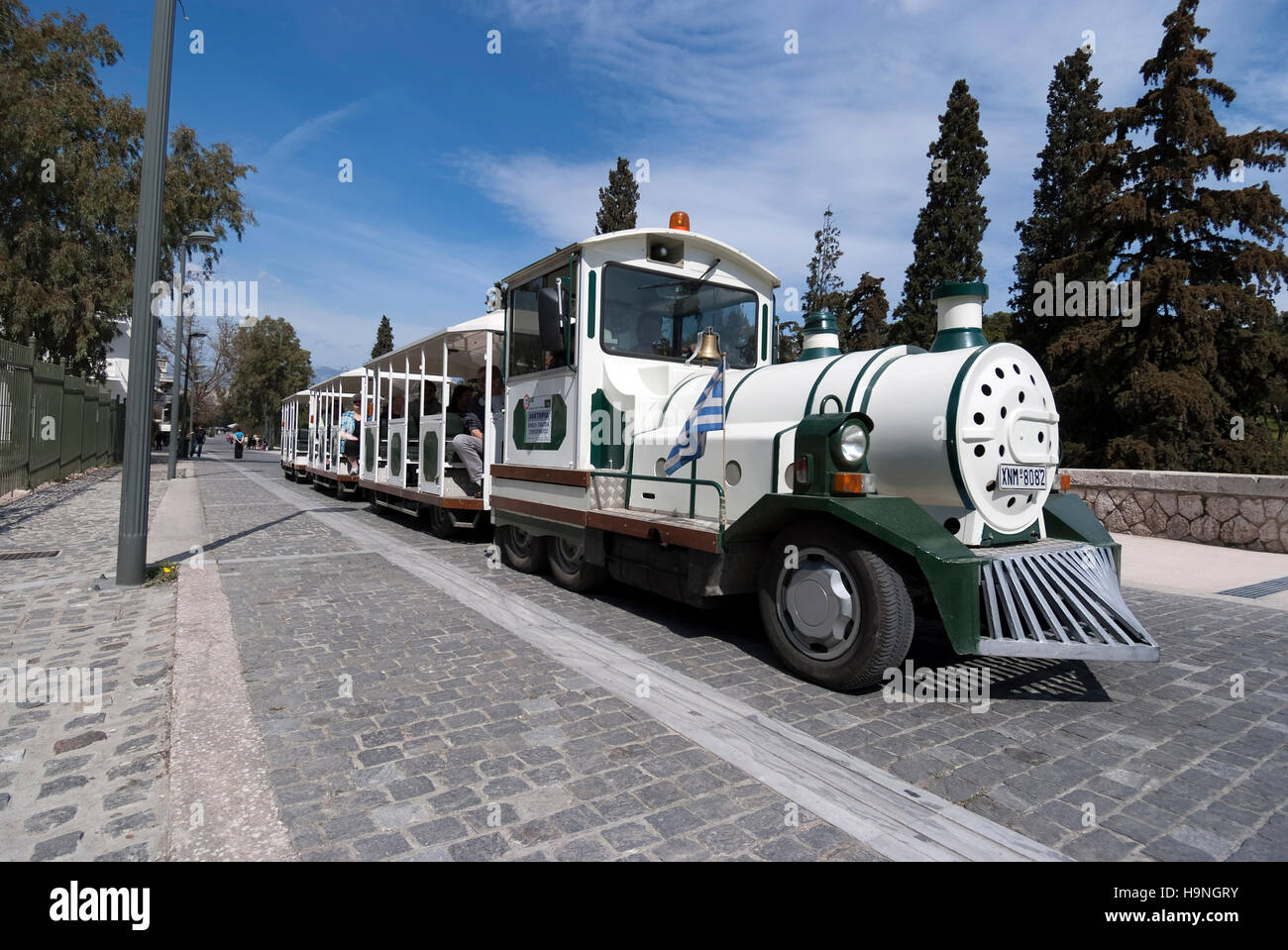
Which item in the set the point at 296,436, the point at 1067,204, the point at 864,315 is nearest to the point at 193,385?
the point at 296,436

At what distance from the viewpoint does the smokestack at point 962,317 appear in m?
4.07

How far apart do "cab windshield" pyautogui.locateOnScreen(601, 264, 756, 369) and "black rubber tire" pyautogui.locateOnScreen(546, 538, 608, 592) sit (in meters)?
1.82

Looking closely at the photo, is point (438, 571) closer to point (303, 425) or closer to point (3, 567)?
point (3, 567)

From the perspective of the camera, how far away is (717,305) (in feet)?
19.6

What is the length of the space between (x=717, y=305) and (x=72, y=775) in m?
5.05

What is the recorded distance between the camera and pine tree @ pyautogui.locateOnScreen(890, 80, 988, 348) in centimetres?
2102

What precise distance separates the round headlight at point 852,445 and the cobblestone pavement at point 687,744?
4.14 ft

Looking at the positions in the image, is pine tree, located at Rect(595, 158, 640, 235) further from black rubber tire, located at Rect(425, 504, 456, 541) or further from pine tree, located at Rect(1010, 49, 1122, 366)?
black rubber tire, located at Rect(425, 504, 456, 541)

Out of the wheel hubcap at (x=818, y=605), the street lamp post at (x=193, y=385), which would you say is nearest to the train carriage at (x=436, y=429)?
the wheel hubcap at (x=818, y=605)

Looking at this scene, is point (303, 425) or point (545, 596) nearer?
point (545, 596)

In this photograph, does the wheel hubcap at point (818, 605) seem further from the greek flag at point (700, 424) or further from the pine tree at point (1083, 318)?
the pine tree at point (1083, 318)

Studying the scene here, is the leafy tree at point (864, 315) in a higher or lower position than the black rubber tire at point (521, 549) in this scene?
higher

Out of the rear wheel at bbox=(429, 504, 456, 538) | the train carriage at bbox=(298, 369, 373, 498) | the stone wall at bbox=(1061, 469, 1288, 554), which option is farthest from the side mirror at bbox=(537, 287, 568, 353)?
the train carriage at bbox=(298, 369, 373, 498)
